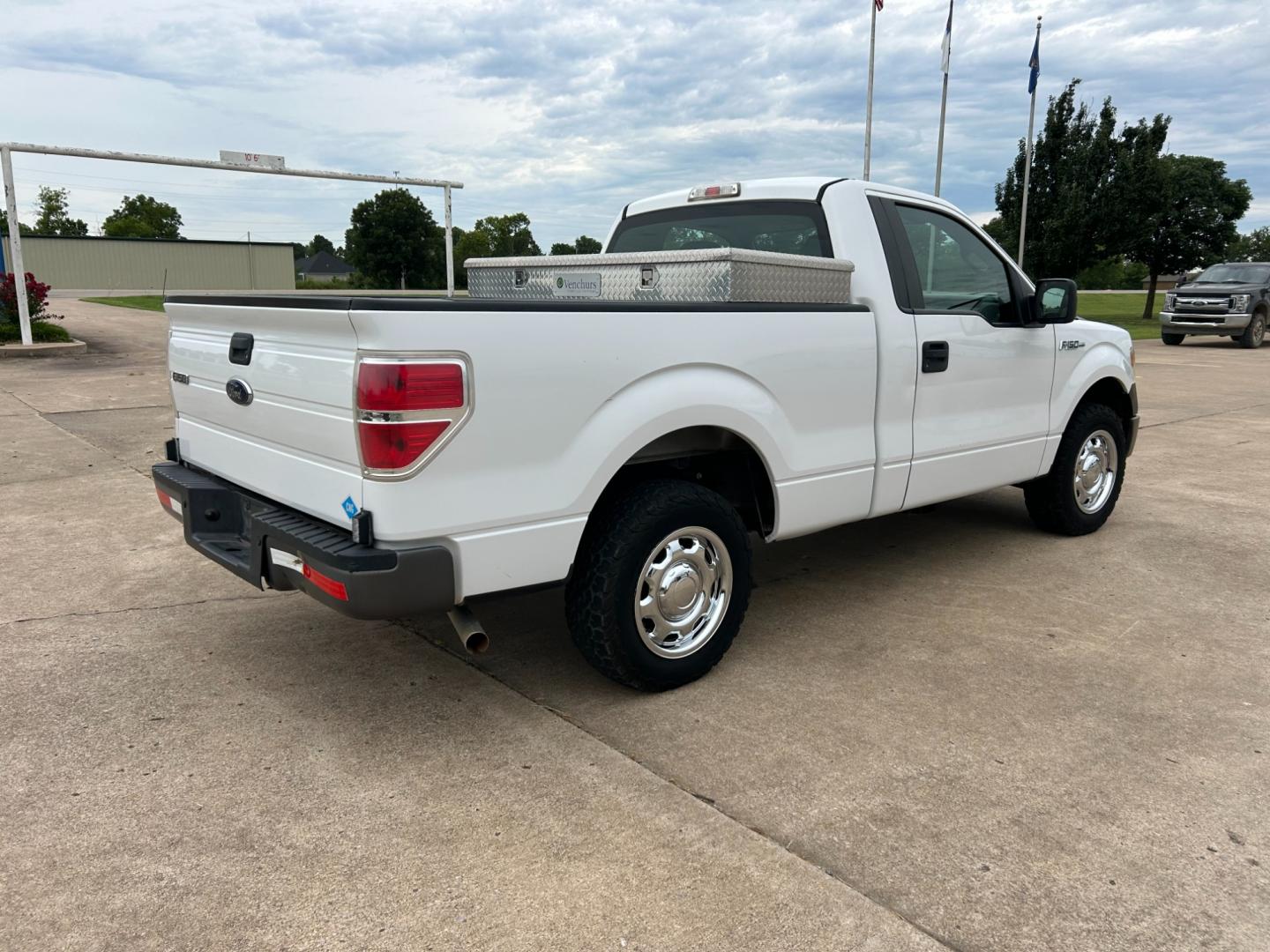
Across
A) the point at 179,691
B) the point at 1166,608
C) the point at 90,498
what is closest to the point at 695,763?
the point at 179,691

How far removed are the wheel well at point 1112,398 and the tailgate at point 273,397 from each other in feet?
14.6

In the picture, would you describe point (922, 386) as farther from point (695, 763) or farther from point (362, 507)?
point (362, 507)

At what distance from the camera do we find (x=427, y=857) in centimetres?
259

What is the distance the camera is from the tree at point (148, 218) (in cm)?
9450

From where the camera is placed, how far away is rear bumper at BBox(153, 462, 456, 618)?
2.78m

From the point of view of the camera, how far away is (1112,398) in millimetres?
5906

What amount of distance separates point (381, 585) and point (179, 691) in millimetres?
1386

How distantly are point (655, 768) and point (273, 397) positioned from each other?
1.73 meters

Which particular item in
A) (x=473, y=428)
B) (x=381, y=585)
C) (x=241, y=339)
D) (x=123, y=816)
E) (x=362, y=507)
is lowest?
(x=123, y=816)

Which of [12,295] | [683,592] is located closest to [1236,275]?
[683,592]

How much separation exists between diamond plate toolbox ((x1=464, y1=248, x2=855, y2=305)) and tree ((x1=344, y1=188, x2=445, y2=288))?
85334mm

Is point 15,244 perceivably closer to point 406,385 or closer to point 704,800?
point 406,385

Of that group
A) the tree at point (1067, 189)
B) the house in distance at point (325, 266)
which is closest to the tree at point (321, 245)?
the house in distance at point (325, 266)

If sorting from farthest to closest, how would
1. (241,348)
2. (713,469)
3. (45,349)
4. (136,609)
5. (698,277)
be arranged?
(45,349), (136,609), (713,469), (698,277), (241,348)
